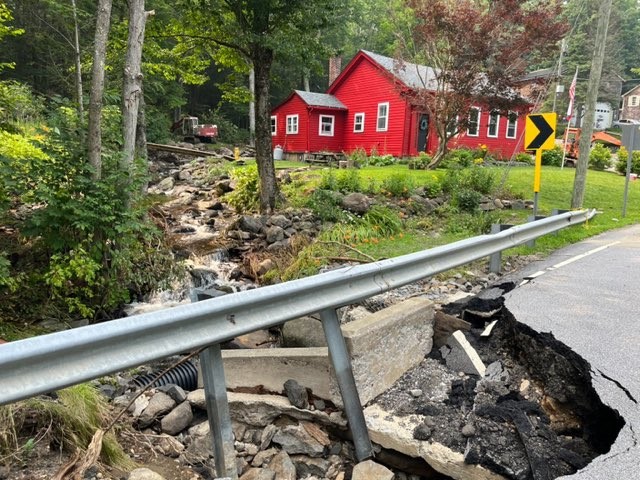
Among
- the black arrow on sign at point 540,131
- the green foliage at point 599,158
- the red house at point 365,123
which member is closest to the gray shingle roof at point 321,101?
the red house at point 365,123

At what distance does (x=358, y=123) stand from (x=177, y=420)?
3068 centimetres

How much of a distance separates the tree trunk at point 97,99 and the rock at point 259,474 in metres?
5.40

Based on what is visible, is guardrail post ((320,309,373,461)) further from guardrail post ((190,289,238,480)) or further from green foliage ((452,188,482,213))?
green foliage ((452,188,482,213))

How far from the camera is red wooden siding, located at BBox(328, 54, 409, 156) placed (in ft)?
96.5

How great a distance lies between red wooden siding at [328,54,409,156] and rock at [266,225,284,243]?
19.0 metres

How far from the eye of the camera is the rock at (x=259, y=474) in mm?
2917

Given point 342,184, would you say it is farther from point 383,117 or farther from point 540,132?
point 383,117

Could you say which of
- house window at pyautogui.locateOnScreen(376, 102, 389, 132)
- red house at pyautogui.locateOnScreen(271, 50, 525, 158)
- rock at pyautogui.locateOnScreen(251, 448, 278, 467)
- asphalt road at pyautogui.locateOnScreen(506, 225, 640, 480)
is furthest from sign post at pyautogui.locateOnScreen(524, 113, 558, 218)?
house window at pyautogui.locateOnScreen(376, 102, 389, 132)

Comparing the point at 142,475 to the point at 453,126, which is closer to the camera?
the point at 142,475

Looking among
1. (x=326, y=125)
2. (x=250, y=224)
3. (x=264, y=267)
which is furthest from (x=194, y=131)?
(x=264, y=267)

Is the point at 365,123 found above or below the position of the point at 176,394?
above

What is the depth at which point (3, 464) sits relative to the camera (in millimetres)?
2668

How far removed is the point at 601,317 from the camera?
4812 mm

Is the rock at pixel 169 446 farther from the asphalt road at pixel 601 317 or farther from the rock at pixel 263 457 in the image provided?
the asphalt road at pixel 601 317
